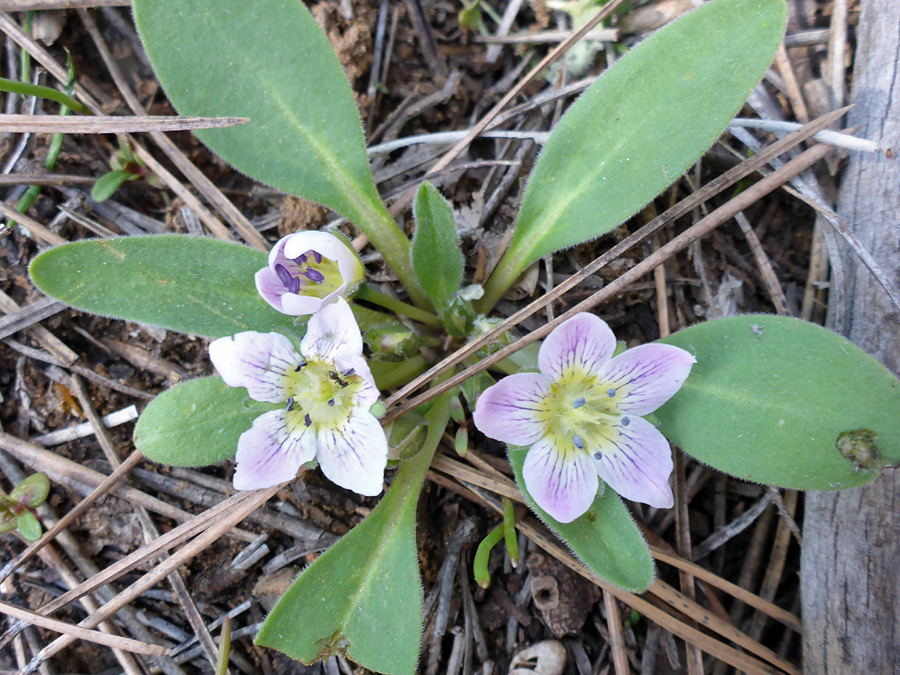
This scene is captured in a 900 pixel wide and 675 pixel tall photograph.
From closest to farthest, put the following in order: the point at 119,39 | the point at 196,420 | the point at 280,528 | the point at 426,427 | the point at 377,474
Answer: the point at 377,474
the point at 196,420
the point at 426,427
the point at 280,528
the point at 119,39

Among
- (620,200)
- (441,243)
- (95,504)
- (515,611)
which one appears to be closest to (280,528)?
(95,504)

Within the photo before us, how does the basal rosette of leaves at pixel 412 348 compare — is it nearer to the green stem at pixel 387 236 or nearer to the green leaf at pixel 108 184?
the green stem at pixel 387 236

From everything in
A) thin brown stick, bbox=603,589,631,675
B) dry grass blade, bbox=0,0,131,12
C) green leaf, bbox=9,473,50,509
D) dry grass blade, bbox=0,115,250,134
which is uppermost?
dry grass blade, bbox=0,0,131,12

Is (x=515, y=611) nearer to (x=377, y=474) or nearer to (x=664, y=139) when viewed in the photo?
(x=377, y=474)

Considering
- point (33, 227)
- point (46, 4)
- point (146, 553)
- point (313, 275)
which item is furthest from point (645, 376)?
point (46, 4)

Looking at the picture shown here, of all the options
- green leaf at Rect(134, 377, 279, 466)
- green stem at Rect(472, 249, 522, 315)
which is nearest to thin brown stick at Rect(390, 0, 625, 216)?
green stem at Rect(472, 249, 522, 315)

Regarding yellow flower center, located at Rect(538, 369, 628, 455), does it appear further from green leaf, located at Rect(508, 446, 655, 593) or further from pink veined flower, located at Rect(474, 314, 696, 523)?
green leaf, located at Rect(508, 446, 655, 593)

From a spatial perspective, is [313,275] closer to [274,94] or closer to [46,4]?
[274,94]
